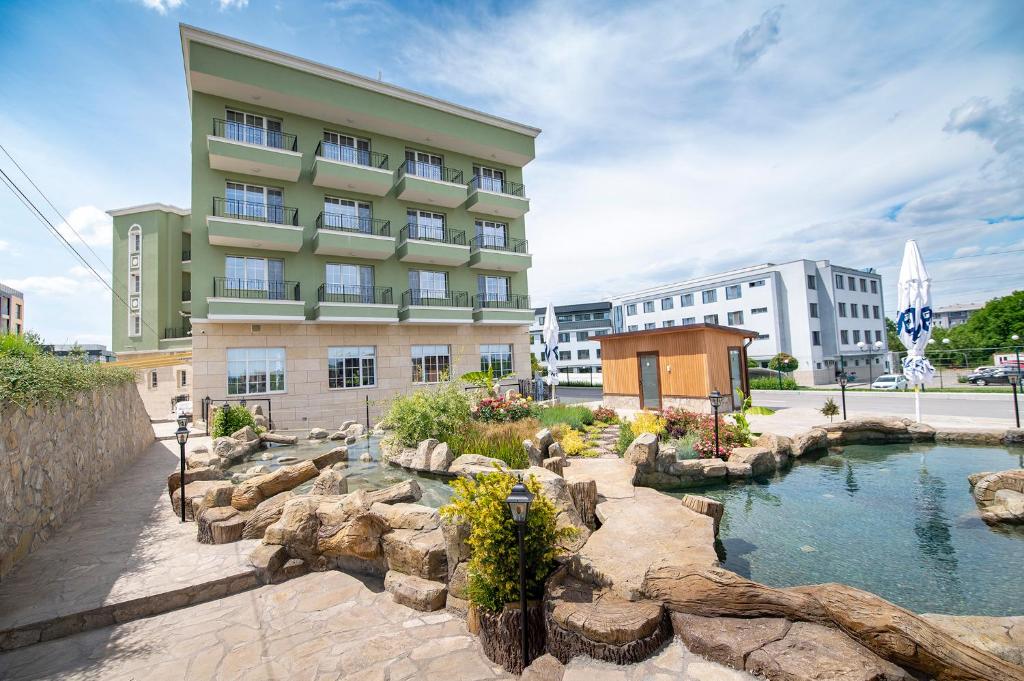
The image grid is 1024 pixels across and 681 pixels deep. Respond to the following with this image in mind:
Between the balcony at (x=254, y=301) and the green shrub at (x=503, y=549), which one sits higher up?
the balcony at (x=254, y=301)

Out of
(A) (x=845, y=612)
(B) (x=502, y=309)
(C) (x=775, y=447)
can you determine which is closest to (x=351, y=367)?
(B) (x=502, y=309)

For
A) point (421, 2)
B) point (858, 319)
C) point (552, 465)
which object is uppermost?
point (421, 2)

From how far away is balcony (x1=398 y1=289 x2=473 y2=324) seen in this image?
2078cm

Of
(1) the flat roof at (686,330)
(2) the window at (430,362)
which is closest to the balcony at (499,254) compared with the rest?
(2) the window at (430,362)

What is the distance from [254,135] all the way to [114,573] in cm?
1803

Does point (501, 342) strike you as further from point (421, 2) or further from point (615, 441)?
point (421, 2)

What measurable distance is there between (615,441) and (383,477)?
225 inches

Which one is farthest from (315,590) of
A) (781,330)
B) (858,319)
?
(858,319)

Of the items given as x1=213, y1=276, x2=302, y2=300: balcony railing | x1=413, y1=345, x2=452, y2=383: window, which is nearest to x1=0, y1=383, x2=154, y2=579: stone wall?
x1=213, y1=276, x2=302, y2=300: balcony railing

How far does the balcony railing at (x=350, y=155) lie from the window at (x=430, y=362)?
858 centimetres

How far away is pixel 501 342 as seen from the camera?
78.7ft

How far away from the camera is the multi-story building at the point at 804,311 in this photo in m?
40.5

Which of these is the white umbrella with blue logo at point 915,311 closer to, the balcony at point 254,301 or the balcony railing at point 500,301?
the balcony railing at point 500,301

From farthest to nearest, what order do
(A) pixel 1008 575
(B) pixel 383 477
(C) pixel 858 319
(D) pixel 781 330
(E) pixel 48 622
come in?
(C) pixel 858 319 → (D) pixel 781 330 → (B) pixel 383 477 → (A) pixel 1008 575 → (E) pixel 48 622
